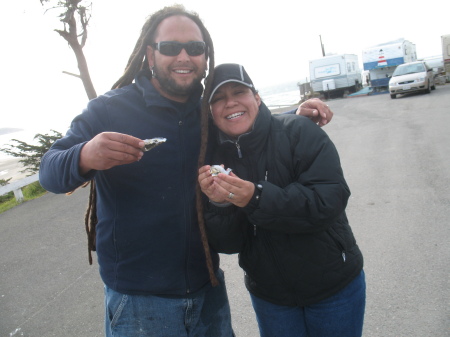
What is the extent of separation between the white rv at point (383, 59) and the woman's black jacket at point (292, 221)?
25.8 metres

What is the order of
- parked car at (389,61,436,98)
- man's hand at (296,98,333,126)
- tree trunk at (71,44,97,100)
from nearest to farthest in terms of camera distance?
man's hand at (296,98,333,126)
tree trunk at (71,44,97,100)
parked car at (389,61,436,98)

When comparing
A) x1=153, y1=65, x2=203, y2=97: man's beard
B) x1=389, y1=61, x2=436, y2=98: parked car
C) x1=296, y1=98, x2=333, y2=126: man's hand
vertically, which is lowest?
x1=389, y1=61, x2=436, y2=98: parked car

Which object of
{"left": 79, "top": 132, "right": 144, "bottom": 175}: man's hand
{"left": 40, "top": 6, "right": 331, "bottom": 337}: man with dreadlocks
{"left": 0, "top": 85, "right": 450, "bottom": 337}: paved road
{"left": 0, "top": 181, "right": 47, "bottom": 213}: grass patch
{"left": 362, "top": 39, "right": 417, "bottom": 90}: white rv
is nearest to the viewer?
{"left": 79, "top": 132, "right": 144, "bottom": 175}: man's hand

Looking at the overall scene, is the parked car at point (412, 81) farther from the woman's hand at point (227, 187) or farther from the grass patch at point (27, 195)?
the woman's hand at point (227, 187)

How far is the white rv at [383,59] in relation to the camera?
2506 cm

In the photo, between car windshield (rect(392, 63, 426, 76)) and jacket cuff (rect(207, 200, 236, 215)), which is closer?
jacket cuff (rect(207, 200, 236, 215))

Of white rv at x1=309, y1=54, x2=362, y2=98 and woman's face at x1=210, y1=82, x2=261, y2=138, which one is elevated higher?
woman's face at x1=210, y1=82, x2=261, y2=138

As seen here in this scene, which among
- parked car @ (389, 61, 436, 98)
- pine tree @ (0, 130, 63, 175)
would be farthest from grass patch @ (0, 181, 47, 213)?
parked car @ (389, 61, 436, 98)

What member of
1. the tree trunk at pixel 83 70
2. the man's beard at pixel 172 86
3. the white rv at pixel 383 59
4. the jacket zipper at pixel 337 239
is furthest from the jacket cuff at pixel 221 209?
the white rv at pixel 383 59

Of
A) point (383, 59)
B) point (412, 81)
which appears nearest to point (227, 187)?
point (412, 81)

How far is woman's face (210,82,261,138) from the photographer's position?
2.16 meters

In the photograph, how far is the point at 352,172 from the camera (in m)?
7.50

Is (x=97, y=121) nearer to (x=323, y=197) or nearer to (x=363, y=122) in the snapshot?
(x=323, y=197)

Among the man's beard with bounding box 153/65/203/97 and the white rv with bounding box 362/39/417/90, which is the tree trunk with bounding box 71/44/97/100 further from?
the white rv with bounding box 362/39/417/90
